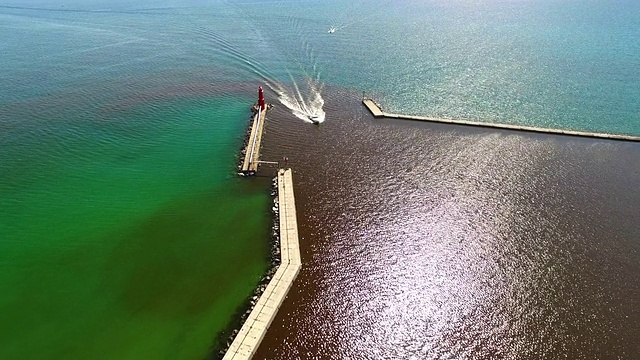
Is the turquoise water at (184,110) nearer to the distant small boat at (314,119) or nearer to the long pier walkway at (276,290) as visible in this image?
the long pier walkway at (276,290)

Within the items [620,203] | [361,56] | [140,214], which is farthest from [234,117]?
[620,203]

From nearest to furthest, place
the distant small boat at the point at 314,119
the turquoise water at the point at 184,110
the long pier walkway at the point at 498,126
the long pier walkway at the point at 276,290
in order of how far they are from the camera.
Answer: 1. the long pier walkway at the point at 276,290
2. the turquoise water at the point at 184,110
3. the long pier walkway at the point at 498,126
4. the distant small boat at the point at 314,119

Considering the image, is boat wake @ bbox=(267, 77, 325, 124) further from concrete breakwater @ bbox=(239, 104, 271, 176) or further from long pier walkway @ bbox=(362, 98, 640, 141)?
long pier walkway @ bbox=(362, 98, 640, 141)

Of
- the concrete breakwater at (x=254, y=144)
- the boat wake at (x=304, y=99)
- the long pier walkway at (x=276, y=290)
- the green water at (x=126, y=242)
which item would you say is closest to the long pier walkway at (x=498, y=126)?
the boat wake at (x=304, y=99)

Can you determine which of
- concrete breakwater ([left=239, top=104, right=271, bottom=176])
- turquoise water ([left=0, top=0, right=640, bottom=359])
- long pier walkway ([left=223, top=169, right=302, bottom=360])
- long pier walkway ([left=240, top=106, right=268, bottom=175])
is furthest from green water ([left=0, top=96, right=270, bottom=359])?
long pier walkway ([left=223, top=169, right=302, bottom=360])

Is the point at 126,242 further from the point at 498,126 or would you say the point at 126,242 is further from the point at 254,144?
the point at 498,126

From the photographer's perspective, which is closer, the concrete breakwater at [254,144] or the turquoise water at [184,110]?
the turquoise water at [184,110]
